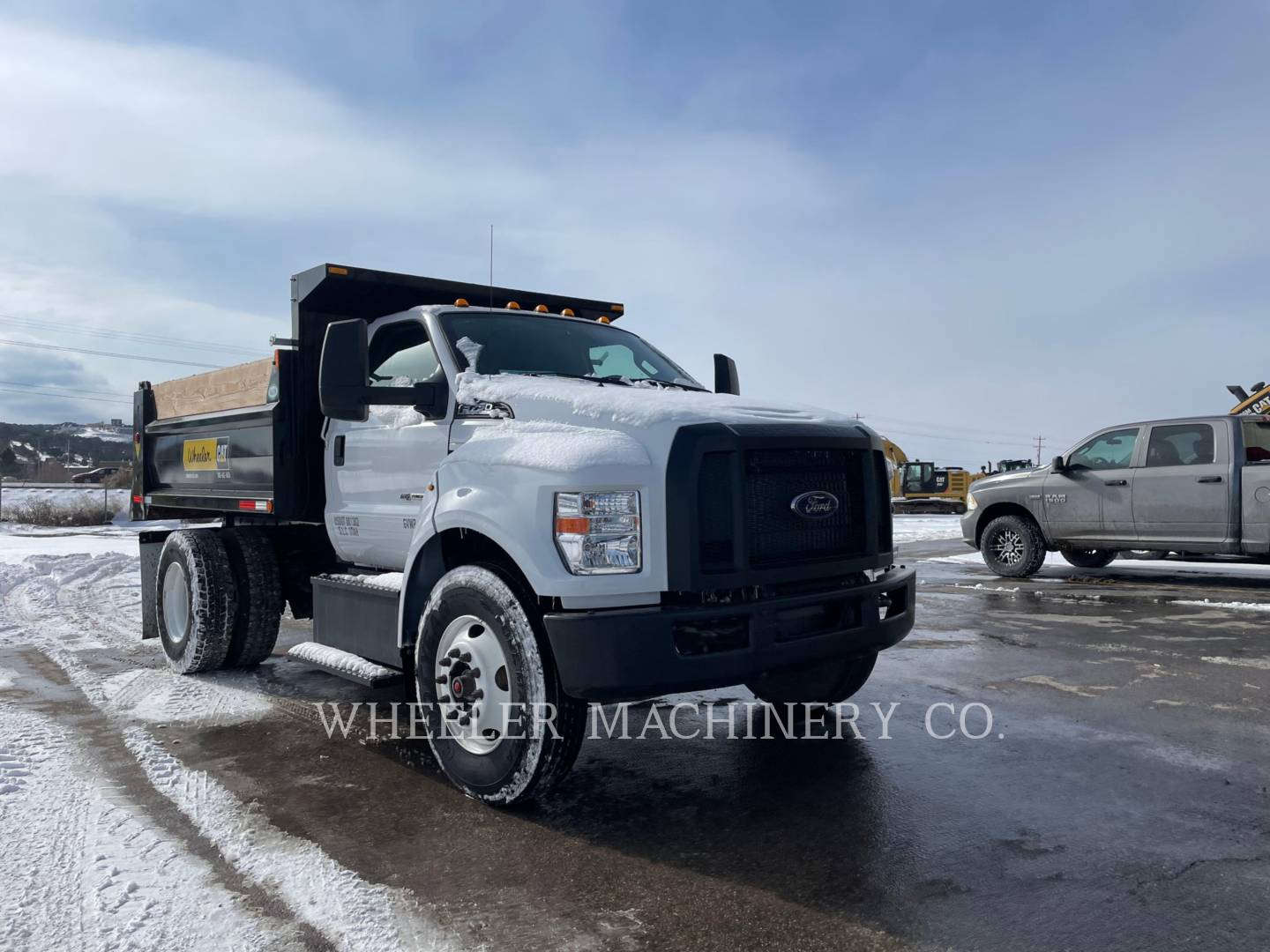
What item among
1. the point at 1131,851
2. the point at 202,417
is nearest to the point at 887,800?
the point at 1131,851

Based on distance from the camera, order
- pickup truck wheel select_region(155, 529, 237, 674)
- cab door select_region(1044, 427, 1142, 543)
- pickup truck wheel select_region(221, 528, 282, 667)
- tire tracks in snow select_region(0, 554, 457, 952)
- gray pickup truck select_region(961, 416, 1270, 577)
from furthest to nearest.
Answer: cab door select_region(1044, 427, 1142, 543), gray pickup truck select_region(961, 416, 1270, 577), pickup truck wheel select_region(221, 528, 282, 667), pickup truck wheel select_region(155, 529, 237, 674), tire tracks in snow select_region(0, 554, 457, 952)

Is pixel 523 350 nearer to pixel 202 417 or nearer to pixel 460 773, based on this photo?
pixel 460 773

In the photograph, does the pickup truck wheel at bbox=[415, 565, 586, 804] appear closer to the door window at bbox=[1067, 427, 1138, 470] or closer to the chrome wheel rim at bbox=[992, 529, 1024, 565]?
the door window at bbox=[1067, 427, 1138, 470]

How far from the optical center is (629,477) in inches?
136

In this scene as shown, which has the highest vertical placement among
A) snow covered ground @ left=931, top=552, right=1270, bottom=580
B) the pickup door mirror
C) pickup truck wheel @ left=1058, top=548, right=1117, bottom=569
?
the pickup door mirror

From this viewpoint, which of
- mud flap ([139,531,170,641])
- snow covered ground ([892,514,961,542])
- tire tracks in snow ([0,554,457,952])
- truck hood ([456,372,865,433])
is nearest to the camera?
tire tracks in snow ([0,554,457,952])

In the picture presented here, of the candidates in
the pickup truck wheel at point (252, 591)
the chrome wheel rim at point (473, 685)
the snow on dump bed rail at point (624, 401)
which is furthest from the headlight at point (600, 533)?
the pickup truck wheel at point (252, 591)

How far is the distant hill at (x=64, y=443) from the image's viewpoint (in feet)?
358

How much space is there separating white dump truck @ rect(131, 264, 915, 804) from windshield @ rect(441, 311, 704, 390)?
0.02 meters

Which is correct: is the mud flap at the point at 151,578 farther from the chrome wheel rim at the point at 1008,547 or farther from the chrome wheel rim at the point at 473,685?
the chrome wheel rim at the point at 1008,547

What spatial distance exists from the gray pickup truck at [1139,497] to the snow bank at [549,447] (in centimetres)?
885

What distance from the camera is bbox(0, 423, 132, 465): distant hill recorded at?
358 feet

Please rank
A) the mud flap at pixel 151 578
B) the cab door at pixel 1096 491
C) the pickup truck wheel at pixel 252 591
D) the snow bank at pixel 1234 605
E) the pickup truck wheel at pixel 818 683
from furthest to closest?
the cab door at pixel 1096 491
the snow bank at pixel 1234 605
the mud flap at pixel 151 578
the pickup truck wheel at pixel 252 591
the pickup truck wheel at pixel 818 683

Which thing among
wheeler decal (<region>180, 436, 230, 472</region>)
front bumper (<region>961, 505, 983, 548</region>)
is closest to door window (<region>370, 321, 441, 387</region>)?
wheeler decal (<region>180, 436, 230, 472</region>)
